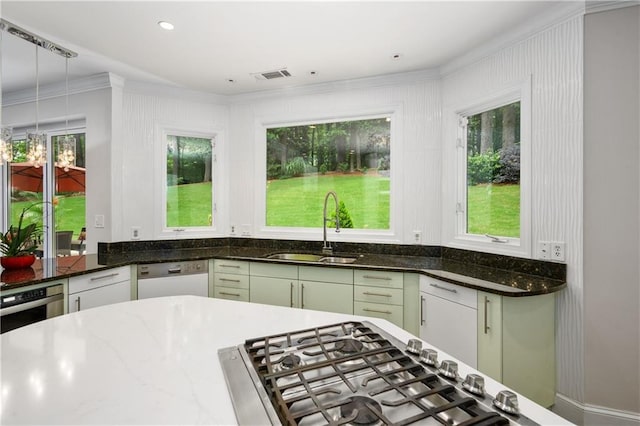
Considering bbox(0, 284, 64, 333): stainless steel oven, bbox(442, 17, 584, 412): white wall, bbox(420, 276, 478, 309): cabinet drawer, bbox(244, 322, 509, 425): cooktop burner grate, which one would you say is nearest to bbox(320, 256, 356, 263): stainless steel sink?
bbox(420, 276, 478, 309): cabinet drawer

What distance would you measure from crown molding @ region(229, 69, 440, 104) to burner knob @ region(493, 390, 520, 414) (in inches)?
116

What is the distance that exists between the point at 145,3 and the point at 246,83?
53.6 inches

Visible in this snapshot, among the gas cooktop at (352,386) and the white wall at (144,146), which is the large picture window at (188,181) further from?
the gas cooktop at (352,386)

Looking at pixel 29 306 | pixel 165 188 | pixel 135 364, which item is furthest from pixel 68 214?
pixel 135 364

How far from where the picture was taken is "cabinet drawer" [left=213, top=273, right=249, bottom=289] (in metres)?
3.04

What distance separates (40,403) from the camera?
2.24 feet

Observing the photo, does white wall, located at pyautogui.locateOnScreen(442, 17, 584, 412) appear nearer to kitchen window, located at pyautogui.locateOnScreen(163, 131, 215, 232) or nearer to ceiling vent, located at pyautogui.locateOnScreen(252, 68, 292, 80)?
ceiling vent, located at pyautogui.locateOnScreen(252, 68, 292, 80)

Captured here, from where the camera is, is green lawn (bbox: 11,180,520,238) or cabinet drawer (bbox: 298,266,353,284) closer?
cabinet drawer (bbox: 298,266,353,284)

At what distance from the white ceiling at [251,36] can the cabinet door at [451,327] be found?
1915mm

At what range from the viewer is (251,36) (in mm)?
2473

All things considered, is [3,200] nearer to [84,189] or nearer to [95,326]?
[84,189]

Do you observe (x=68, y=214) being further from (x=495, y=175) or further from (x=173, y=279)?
(x=495, y=175)

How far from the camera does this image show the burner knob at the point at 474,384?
2.22ft

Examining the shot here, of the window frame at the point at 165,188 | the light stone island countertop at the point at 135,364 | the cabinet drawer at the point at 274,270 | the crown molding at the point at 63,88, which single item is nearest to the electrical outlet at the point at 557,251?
the light stone island countertop at the point at 135,364
